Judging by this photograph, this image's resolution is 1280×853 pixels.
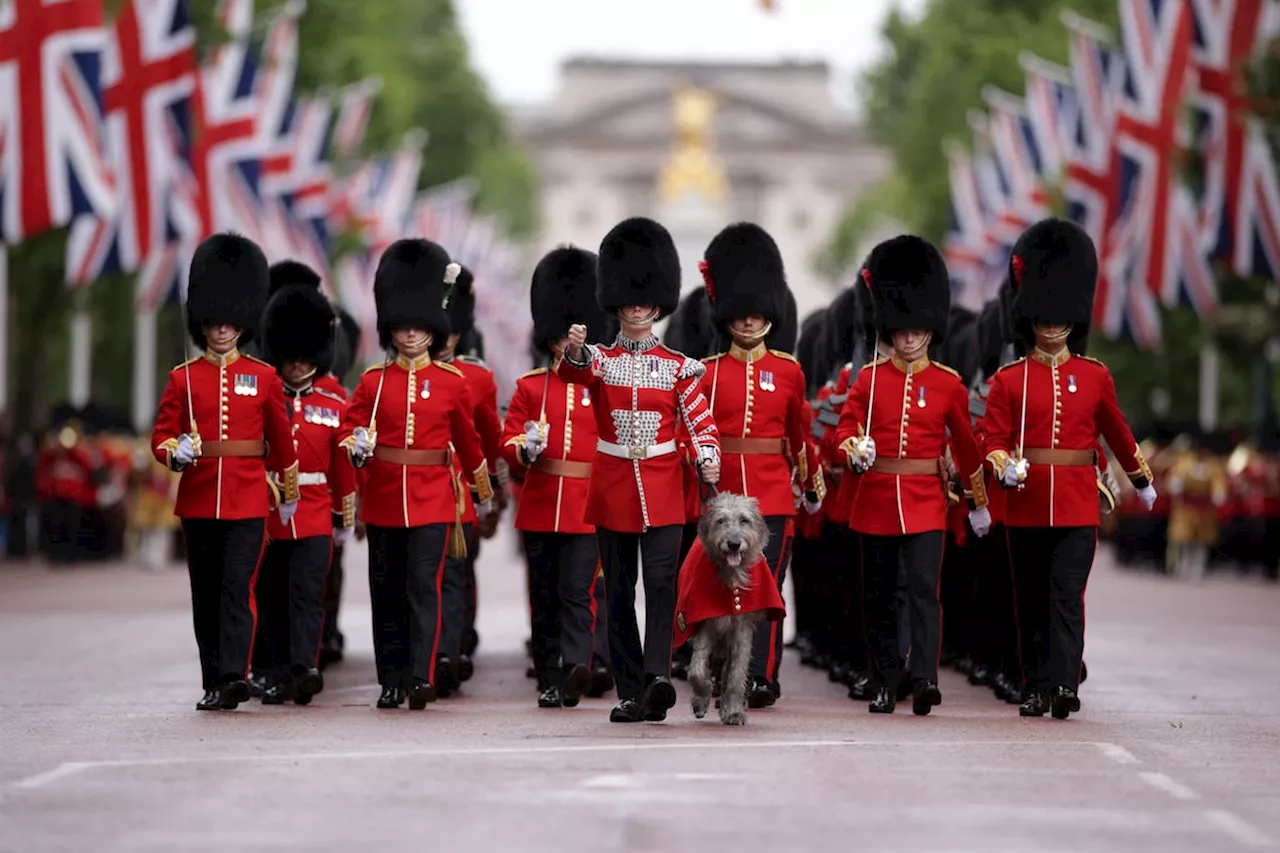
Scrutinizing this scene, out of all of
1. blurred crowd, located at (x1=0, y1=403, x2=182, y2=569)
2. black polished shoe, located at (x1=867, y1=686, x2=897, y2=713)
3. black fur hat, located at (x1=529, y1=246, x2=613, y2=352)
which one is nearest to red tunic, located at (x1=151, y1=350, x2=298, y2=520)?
black fur hat, located at (x1=529, y1=246, x2=613, y2=352)

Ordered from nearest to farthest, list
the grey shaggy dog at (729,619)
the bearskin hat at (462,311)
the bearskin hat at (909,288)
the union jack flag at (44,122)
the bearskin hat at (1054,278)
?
the grey shaggy dog at (729,619)
the bearskin hat at (1054,278)
the bearskin hat at (909,288)
the bearskin hat at (462,311)
the union jack flag at (44,122)

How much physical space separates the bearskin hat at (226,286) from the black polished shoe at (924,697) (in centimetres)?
320

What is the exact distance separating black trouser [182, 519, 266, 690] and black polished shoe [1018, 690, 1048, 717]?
3222 mm

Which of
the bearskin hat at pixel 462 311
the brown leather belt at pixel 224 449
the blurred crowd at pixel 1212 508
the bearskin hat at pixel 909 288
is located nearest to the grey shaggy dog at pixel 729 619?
the bearskin hat at pixel 909 288

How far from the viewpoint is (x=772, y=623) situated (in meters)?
12.2

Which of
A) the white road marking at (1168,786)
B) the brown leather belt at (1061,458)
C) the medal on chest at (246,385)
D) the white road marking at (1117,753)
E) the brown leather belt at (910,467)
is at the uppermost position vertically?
the medal on chest at (246,385)

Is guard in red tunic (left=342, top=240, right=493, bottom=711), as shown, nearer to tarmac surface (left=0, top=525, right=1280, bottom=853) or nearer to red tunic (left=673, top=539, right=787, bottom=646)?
tarmac surface (left=0, top=525, right=1280, bottom=853)

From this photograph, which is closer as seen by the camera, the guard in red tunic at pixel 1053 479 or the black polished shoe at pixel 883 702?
the guard in red tunic at pixel 1053 479

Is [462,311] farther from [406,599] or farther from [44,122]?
[44,122]

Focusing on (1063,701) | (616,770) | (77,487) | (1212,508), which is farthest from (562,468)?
(1212,508)

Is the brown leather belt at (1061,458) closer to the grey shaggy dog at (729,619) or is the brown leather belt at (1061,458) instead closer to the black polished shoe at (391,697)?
the grey shaggy dog at (729,619)

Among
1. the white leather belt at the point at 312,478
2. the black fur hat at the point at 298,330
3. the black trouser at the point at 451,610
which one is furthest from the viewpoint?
the black fur hat at the point at 298,330

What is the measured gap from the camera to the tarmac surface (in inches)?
320

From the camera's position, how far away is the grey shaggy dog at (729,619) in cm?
1115
